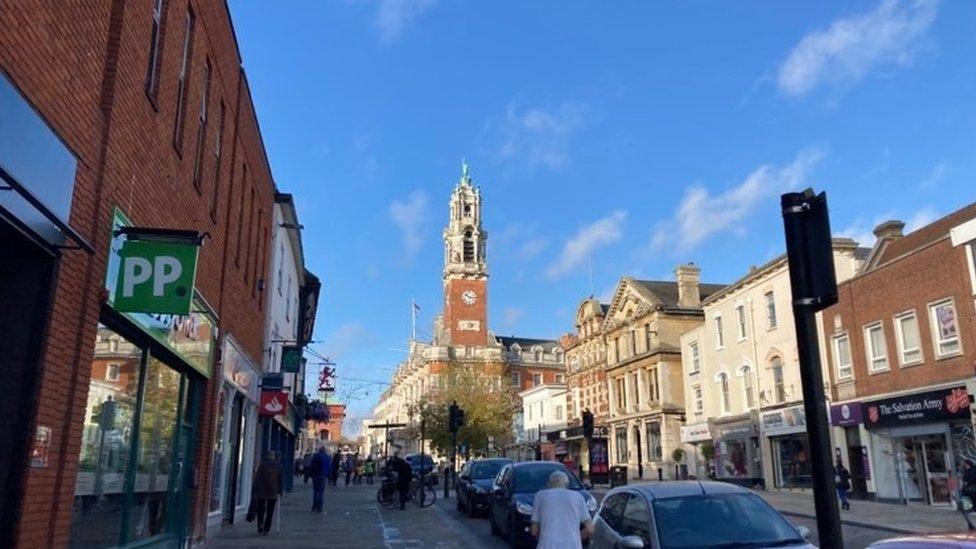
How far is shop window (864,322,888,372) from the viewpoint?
90.4 ft

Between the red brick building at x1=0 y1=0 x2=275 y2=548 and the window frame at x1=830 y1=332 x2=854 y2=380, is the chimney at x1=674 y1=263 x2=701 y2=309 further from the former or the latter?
the red brick building at x1=0 y1=0 x2=275 y2=548

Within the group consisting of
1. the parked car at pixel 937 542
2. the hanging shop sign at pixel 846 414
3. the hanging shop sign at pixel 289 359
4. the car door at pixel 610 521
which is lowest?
the car door at pixel 610 521

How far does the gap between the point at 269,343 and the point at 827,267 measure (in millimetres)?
21456

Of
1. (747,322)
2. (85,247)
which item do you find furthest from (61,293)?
(747,322)

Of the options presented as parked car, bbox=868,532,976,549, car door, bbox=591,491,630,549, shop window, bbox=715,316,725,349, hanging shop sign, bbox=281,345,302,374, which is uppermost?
shop window, bbox=715,316,725,349

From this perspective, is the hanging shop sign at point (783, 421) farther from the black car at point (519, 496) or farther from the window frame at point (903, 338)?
the black car at point (519, 496)

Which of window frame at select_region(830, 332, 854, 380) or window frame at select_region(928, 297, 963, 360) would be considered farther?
window frame at select_region(830, 332, 854, 380)

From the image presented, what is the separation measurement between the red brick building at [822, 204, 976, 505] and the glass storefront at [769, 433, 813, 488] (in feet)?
10.6

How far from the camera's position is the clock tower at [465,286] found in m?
A: 106

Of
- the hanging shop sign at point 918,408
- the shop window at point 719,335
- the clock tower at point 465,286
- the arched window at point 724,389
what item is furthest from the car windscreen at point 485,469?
the clock tower at point 465,286

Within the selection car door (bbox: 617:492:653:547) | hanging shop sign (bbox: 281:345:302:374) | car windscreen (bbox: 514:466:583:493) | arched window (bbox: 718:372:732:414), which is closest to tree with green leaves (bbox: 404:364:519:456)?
arched window (bbox: 718:372:732:414)

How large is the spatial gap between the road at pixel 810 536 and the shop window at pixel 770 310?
16544 mm

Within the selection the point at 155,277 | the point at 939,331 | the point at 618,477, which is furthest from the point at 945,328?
the point at 155,277

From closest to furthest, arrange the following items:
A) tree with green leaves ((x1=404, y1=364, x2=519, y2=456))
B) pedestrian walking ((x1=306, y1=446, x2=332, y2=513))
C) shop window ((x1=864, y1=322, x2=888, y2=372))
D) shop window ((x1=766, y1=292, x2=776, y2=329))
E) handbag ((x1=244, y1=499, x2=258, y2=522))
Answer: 1. handbag ((x1=244, y1=499, x2=258, y2=522))
2. pedestrian walking ((x1=306, y1=446, x2=332, y2=513))
3. shop window ((x1=864, y1=322, x2=888, y2=372))
4. shop window ((x1=766, y1=292, x2=776, y2=329))
5. tree with green leaves ((x1=404, y1=364, x2=519, y2=456))
